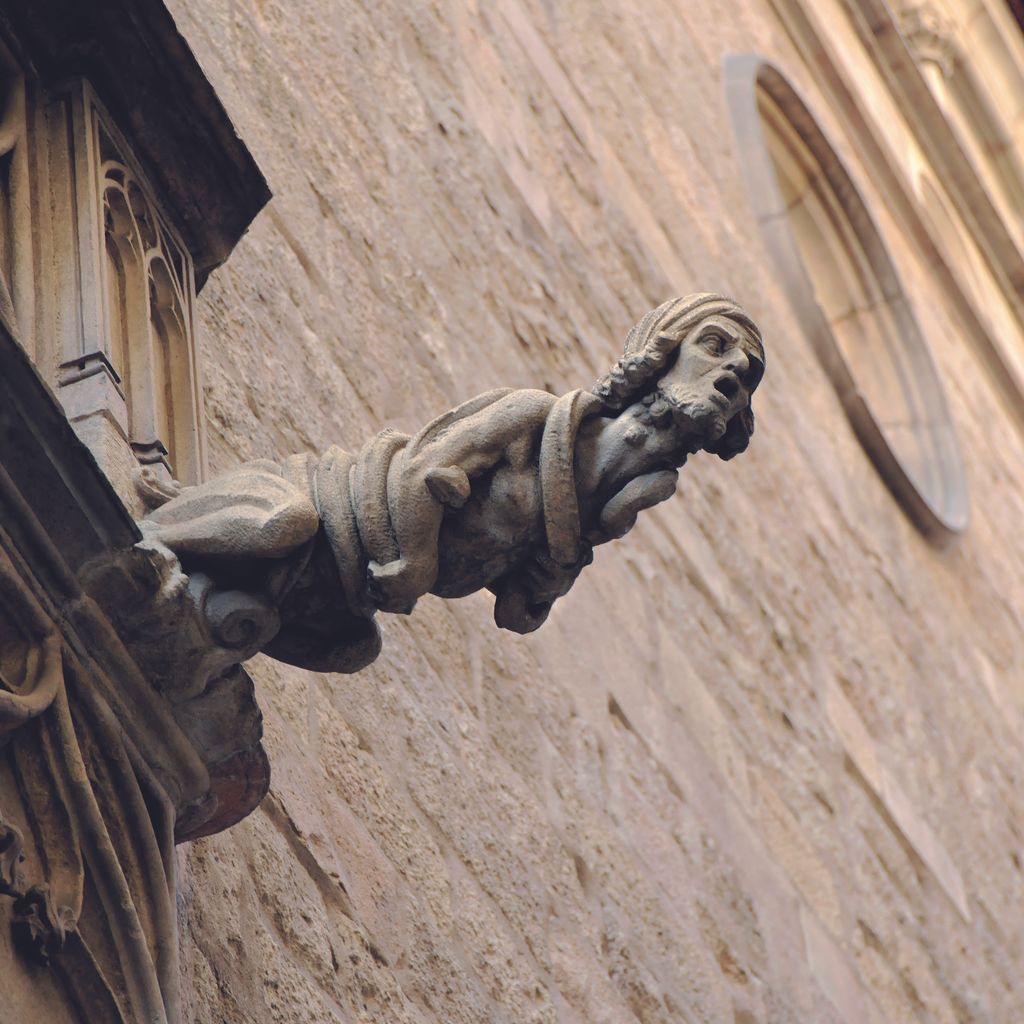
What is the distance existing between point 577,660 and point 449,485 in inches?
68.5

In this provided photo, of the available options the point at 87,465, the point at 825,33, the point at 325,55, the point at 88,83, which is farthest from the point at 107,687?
the point at 825,33

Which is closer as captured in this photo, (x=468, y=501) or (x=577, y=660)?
(x=468, y=501)

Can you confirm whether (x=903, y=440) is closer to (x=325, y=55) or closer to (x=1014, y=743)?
(x=1014, y=743)

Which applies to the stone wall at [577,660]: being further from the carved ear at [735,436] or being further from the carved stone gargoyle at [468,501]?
the carved ear at [735,436]

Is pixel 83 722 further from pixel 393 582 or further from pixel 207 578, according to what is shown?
pixel 393 582

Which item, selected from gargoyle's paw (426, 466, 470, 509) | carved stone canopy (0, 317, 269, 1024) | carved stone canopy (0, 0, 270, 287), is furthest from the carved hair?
carved stone canopy (0, 0, 270, 287)

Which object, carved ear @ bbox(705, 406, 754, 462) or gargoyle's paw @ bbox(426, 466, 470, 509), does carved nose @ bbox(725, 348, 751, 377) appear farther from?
gargoyle's paw @ bbox(426, 466, 470, 509)

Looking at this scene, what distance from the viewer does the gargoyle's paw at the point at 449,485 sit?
1.99 m

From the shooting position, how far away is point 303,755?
2637 millimetres

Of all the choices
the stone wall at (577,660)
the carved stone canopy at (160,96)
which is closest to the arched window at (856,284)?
the stone wall at (577,660)

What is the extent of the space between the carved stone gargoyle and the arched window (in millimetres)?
4908


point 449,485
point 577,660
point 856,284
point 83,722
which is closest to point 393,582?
point 449,485

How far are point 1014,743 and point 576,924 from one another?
335 cm

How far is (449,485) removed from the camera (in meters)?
1.99
